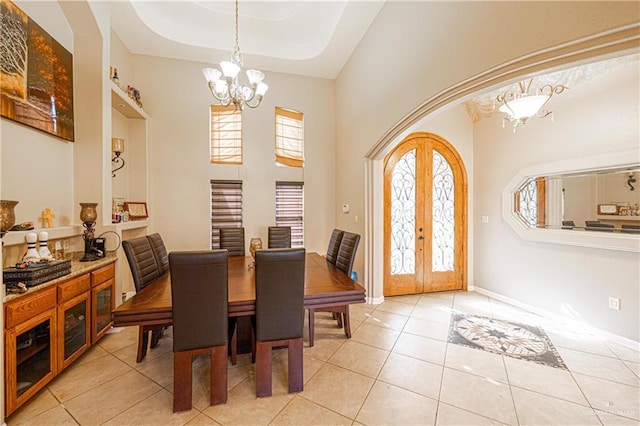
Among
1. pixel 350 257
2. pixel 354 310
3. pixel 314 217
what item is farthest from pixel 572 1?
pixel 314 217

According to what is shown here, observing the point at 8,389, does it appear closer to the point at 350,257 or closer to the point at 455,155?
the point at 350,257

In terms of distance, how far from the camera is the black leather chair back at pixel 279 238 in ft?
13.0

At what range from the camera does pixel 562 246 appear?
3184 mm

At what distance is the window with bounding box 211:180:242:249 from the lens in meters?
4.45

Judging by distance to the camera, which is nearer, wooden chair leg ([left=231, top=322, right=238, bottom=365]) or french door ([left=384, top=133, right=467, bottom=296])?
wooden chair leg ([left=231, top=322, right=238, bottom=365])

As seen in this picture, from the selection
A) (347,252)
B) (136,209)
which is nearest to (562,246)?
(347,252)

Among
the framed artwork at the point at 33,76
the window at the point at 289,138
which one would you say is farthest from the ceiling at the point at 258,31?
the framed artwork at the point at 33,76

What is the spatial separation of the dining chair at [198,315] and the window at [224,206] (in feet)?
9.42

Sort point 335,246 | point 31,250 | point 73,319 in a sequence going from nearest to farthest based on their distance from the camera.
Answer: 1. point 31,250
2. point 73,319
3. point 335,246

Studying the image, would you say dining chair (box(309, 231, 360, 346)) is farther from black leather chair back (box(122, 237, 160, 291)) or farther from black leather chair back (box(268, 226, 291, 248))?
black leather chair back (box(122, 237, 160, 291))

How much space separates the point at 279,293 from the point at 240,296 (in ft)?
1.07

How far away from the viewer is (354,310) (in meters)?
3.59

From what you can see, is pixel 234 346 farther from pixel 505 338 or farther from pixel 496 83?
pixel 496 83

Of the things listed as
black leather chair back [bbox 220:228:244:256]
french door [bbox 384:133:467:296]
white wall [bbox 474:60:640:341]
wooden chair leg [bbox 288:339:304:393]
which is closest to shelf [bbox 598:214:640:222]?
white wall [bbox 474:60:640:341]
